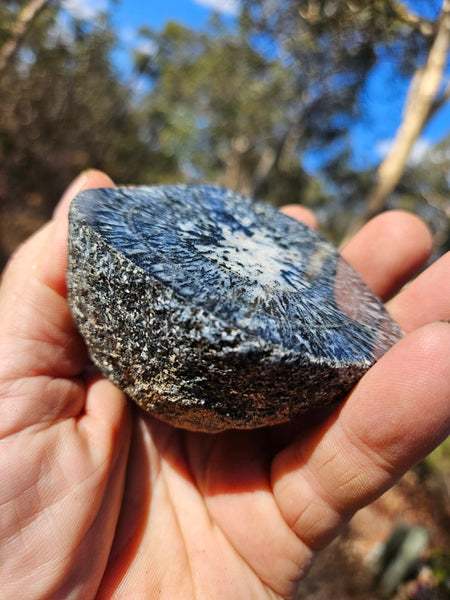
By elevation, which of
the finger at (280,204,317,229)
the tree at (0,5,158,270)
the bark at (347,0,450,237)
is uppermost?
the bark at (347,0,450,237)

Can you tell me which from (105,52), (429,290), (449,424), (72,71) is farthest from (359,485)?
(105,52)

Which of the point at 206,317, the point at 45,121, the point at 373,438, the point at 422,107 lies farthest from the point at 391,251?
the point at 45,121

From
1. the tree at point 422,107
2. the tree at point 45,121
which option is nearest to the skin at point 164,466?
the tree at point 422,107

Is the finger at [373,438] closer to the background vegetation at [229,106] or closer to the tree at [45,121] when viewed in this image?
the background vegetation at [229,106]

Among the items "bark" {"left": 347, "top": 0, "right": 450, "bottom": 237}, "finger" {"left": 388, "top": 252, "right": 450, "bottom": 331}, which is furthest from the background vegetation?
"finger" {"left": 388, "top": 252, "right": 450, "bottom": 331}

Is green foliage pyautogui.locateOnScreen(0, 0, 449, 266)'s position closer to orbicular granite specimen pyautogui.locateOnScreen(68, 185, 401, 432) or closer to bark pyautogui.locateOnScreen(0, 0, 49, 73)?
bark pyautogui.locateOnScreen(0, 0, 49, 73)

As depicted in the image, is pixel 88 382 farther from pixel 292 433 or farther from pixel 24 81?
pixel 24 81
